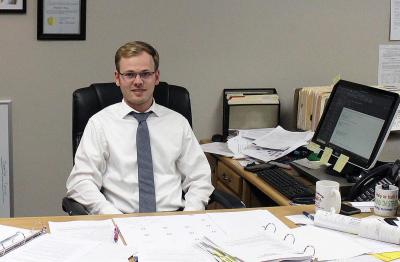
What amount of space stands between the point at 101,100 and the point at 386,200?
4.09ft

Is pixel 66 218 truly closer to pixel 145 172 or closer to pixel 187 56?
pixel 145 172

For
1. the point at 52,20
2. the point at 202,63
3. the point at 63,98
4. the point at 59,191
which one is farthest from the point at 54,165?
the point at 202,63

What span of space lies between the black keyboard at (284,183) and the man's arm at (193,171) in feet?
0.91

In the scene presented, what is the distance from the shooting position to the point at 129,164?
239cm

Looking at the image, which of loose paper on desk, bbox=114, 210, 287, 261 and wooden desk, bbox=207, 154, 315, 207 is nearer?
loose paper on desk, bbox=114, 210, 287, 261

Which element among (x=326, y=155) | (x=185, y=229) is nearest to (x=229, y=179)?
(x=326, y=155)

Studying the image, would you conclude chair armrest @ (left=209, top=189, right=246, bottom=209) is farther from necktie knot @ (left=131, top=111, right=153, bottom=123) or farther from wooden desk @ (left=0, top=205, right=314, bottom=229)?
necktie knot @ (left=131, top=111, right=153, bottom=123)

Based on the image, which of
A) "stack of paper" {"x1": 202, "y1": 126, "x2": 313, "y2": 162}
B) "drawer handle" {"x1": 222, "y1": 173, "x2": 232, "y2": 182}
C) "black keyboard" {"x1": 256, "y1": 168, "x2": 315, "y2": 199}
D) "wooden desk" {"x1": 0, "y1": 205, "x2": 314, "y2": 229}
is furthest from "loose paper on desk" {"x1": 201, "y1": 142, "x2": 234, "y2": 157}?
"wooden desk" {"x1": 0, "y1": 205, "x2": 314, "y2": 229}

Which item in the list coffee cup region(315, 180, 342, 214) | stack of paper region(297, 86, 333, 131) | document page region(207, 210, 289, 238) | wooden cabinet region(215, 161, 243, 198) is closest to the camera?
document page region(207, 210, 289, 238)

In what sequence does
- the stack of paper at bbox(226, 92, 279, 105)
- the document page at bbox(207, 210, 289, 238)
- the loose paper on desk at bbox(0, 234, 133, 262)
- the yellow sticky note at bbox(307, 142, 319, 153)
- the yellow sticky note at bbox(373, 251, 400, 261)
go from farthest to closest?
the stack of paper at bbox(226, 92, 279, 105) < the yellow sticky note at bbox(307, 142, 319, 153) < the document page at bbox(207, 210, 289, 238) < the yellow sticky note at bbox(373, 251, 400, 261) < the loose paper on desk at bbox(0, 234, 133, 262)

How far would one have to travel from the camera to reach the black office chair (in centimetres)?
250

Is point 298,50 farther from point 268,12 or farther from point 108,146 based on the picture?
point 108,146

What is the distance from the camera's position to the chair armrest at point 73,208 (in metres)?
2.19

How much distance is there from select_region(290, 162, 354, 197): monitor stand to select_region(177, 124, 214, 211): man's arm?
0.43 meters
